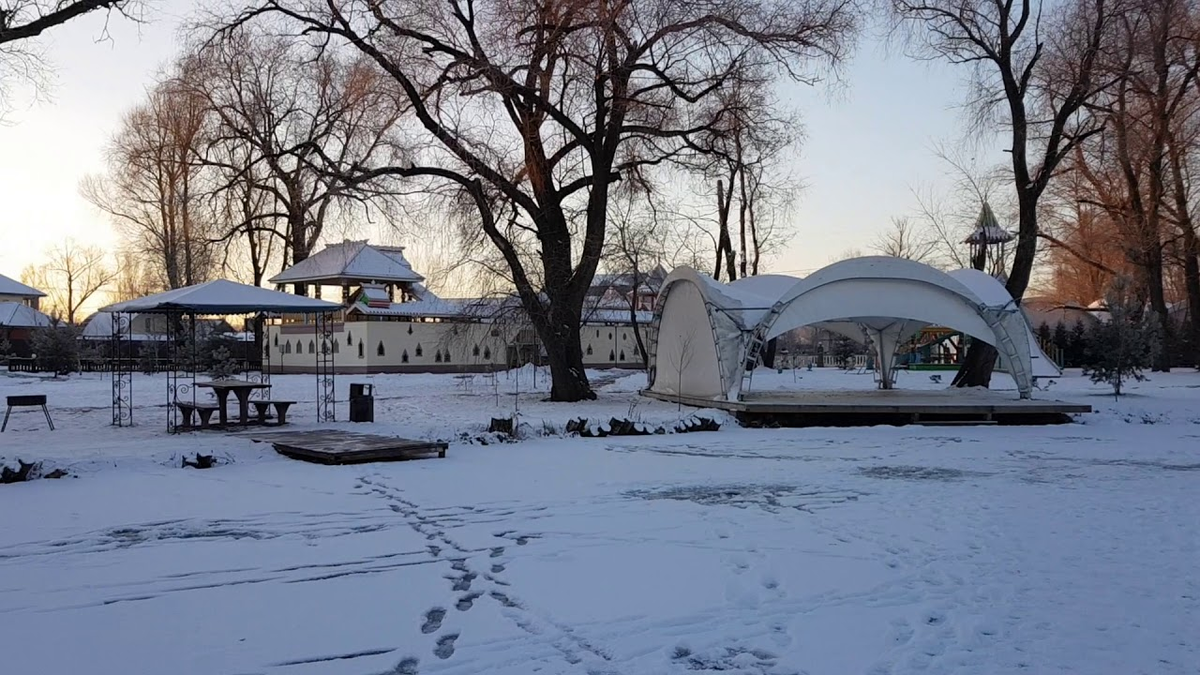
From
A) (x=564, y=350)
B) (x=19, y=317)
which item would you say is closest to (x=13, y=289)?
(x=19, y=317)

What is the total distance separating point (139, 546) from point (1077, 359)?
41.2 meters

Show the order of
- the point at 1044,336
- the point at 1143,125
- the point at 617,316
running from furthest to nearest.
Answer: the point at 617,316, the point at 1044,336, the point at 1143,125

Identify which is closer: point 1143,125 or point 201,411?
point 201,411

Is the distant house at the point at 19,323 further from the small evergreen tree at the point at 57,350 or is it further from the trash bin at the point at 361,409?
the trash bin at the point at 361,409

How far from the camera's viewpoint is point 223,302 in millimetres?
16547

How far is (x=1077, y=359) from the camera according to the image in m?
40.2

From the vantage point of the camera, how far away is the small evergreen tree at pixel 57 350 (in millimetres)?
38750

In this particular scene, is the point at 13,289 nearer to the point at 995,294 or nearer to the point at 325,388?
the point at 325,388

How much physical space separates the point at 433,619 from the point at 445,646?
1.57 ft

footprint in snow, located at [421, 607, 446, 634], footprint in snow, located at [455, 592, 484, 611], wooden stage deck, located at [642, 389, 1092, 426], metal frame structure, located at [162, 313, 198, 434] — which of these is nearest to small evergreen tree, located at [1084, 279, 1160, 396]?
wooden stage deck, located at [642, 389, 1092, 426]

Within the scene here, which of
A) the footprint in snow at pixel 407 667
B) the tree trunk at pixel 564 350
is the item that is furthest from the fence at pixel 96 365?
the footprint in snow at pixel 407 667

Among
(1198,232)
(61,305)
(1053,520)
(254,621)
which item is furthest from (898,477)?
(61,305)

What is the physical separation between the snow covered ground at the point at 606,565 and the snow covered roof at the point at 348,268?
2748 centimetres

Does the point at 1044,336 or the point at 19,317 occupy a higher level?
the point at 19,317
